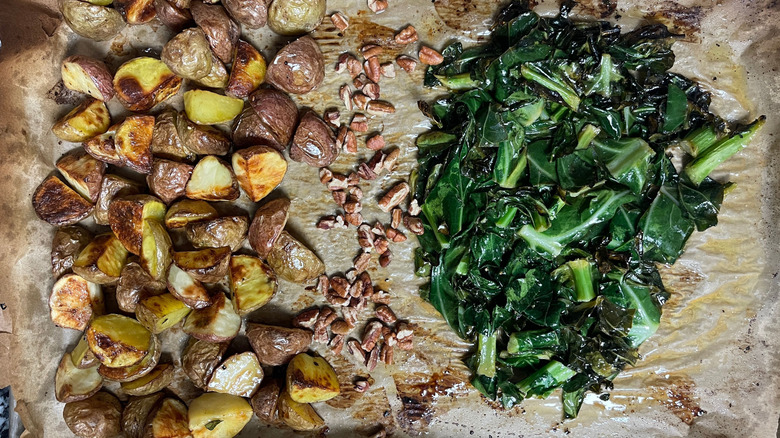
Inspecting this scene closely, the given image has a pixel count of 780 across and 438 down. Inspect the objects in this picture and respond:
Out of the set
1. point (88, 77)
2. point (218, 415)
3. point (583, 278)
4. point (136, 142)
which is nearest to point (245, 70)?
point (136, 142)

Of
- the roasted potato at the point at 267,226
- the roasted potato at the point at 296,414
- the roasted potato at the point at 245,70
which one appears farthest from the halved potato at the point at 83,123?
the roasted potato at the point at 296,414

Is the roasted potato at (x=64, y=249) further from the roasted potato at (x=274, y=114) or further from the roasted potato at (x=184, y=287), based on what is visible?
the roasted potato at (x=274, y=114)

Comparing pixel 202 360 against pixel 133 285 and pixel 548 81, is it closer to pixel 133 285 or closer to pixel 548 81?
pixel 133 285

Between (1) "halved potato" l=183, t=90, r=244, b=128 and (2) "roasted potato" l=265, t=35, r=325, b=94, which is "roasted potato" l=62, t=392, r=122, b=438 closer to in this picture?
(1) "halved potato" l=183, t=90, r=244, b=128

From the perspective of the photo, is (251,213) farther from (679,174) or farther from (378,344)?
(679,174)

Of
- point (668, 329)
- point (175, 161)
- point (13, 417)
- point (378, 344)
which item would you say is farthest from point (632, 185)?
point (13, 417)

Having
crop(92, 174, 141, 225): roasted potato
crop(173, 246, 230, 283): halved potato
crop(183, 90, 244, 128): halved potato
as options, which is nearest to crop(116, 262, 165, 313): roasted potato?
crop(173, 246, 230, 283): halved potato
